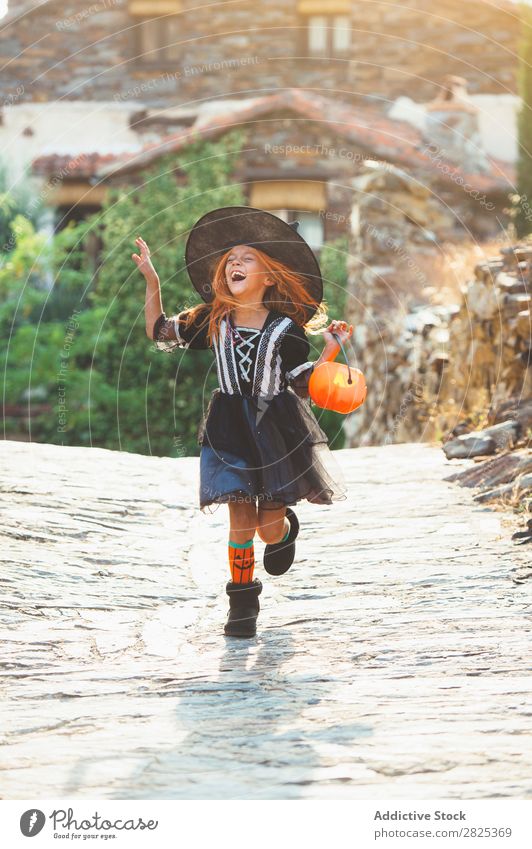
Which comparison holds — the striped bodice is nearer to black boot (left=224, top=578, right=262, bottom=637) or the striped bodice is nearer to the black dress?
the black dress

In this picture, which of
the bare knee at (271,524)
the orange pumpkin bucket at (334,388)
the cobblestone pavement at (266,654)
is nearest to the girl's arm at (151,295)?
the orange pumpkin bucket at (334,388)

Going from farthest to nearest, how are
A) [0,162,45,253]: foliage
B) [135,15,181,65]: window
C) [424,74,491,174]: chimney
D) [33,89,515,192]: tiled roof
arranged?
[135,15,181,65]: window < [0,162,45,253]: foliage < [424,74,491,174]: chimney < [33,89,515,192]: tiled roof

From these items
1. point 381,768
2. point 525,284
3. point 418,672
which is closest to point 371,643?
point 418,672

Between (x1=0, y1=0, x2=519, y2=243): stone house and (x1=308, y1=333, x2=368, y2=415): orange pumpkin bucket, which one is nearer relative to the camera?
(x1=308, y1=333, x2=368, y2=415): orange pumpkin bucket

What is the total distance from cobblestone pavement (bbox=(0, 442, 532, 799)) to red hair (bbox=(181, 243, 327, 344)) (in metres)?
1.07

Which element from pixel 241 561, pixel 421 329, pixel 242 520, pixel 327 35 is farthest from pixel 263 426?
pixel 327 35

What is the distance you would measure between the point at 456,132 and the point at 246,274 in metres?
12.3

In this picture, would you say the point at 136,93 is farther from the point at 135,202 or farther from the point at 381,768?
the point at 381,768

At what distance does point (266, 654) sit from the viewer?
4.01 m

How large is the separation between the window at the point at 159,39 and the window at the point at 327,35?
205 centimetres

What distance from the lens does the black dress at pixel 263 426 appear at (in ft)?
13.9

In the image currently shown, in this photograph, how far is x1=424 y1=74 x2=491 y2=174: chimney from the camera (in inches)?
622

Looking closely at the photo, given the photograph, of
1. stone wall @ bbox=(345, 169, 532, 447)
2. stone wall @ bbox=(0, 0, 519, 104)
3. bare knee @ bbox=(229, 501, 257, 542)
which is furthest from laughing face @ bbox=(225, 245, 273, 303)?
stone wall @ bbox=(0, 0, 519, 104)

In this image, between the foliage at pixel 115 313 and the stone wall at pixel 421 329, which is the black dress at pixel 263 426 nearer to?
the stone wall at pixel 421 329
